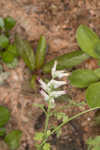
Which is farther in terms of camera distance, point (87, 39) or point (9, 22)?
point (9, 22)

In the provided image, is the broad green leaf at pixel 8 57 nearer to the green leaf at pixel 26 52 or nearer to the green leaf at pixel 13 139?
the green leaf at pixel 26 52

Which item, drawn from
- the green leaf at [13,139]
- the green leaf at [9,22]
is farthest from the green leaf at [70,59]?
the green leaf at [13,139]

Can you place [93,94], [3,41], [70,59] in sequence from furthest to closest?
[3,41] → [70,59] → [93,94]

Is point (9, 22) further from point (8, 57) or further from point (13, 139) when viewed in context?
point (13, 139)

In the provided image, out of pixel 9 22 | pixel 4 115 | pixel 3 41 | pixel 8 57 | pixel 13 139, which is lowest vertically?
pixel 13 139

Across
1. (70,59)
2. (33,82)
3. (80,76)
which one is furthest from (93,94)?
(33,82)

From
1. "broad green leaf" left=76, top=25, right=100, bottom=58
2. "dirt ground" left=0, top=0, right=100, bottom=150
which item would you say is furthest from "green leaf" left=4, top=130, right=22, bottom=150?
"broad green leaf" left=76, top=25, right=100, bottom=58

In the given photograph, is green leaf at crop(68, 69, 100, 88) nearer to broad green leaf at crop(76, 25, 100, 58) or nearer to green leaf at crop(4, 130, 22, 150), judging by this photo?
broad green leaf at crop(76, 25, 100, 58)

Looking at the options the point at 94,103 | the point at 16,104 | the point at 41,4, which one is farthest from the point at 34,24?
the point at 94,103
